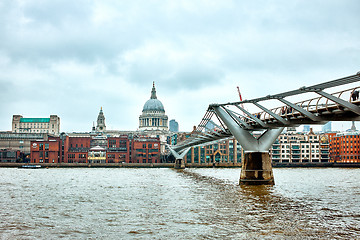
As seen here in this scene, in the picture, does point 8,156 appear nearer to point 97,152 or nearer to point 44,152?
point 44,152

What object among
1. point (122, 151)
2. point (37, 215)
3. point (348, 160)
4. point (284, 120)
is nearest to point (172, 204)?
point (37, 215)

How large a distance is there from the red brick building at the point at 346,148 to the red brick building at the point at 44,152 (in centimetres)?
9598

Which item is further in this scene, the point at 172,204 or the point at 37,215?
the point at 172,204

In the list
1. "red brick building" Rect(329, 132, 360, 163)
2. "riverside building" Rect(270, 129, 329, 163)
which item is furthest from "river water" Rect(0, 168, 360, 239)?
"riverside building" Rect(270, 129, 329, 163)

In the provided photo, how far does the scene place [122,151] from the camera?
146 meters

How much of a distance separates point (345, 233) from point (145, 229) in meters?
9.33

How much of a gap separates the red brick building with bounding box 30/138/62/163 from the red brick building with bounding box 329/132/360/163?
95981 millimetres

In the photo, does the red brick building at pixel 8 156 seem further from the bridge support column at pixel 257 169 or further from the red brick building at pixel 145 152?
the bridge support column at pixel 257 169

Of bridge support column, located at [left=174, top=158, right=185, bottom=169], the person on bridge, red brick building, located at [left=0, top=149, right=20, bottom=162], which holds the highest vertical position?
the person on bridge

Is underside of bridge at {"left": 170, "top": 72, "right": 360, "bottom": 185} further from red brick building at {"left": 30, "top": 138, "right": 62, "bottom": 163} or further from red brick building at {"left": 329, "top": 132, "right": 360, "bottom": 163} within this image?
red brick building at {"left": 329, "top": 132, "right": 360, "bottom": 163}

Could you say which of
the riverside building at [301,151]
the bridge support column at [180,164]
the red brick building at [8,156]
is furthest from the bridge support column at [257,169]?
the red brick building at [8,156]

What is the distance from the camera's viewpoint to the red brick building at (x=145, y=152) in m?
145

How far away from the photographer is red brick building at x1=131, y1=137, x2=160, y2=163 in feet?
476

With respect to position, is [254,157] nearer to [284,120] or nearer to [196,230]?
[284,120]
